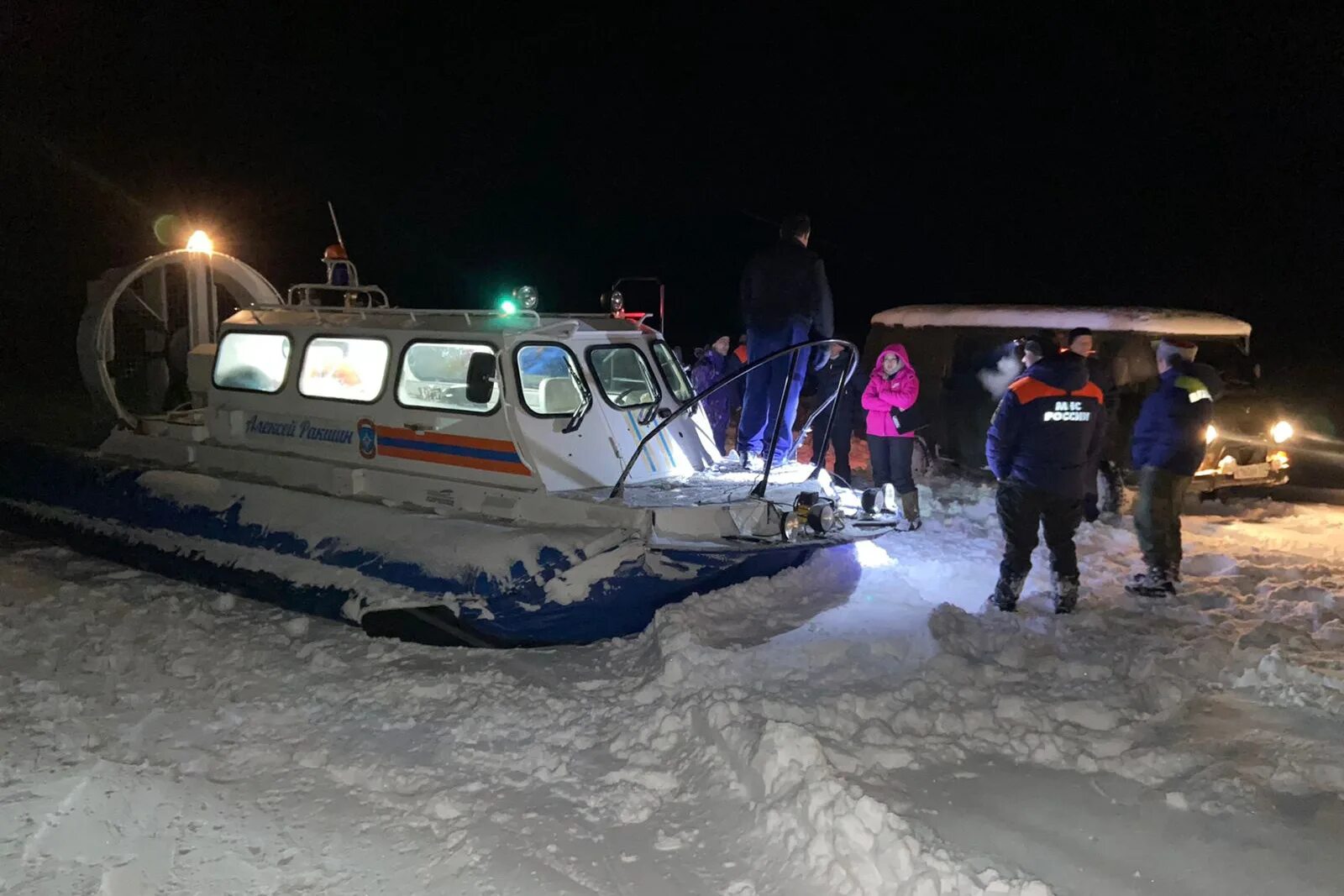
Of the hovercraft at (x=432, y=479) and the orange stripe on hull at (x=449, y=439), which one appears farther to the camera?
the orange stripe on hull at (x=449, y=439)

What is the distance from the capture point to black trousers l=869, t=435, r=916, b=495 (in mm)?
8227

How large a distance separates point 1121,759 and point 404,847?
2865 mm

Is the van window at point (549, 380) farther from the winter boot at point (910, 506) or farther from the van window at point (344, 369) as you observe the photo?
the winter boot at point (910, 506)

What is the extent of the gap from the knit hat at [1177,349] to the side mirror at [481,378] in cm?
452

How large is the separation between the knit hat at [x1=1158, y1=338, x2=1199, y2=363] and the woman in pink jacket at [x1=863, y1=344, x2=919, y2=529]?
6.25 ft

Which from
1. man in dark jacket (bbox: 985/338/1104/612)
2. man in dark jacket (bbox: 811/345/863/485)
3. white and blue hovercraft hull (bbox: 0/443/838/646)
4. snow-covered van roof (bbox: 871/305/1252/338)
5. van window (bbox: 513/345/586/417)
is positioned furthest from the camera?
snow-covered van roof (bbox: 871/305/1252/338)

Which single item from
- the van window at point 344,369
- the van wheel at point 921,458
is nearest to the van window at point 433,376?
the van window at point 344,369

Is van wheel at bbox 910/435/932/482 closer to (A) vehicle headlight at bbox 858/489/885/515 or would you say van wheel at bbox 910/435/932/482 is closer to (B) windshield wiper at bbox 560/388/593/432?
(A) vehicle headlight at bbox 858/489/885/515

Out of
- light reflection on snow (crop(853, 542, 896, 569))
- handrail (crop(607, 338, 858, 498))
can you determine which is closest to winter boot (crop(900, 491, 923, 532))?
light reflection on snow (crop(853, 542, 896, 569))

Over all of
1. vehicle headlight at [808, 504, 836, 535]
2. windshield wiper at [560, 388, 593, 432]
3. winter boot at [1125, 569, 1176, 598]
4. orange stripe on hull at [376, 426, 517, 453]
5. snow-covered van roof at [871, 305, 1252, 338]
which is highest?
snow-covered van roof at [871, 305, 1252, 338]

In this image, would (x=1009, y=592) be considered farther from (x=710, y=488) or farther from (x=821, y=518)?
→ (x=710, y=488)

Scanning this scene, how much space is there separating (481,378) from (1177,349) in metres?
4.65

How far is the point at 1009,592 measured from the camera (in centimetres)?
626

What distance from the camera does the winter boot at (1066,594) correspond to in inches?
246
